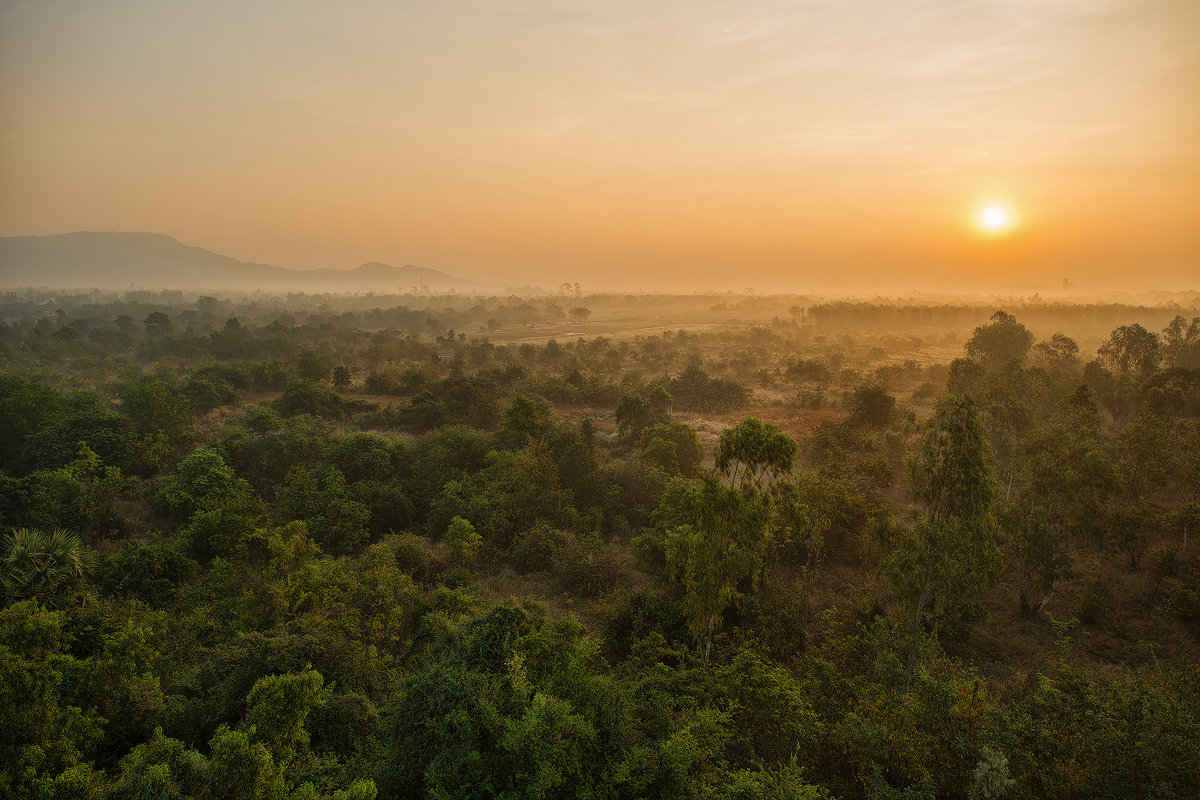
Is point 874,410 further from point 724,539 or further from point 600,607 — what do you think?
point 724,539

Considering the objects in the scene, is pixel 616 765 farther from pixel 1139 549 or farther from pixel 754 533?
pixel 1139 549

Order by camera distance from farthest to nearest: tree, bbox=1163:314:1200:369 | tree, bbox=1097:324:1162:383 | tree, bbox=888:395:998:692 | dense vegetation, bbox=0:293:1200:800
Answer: tree, bbox=1163:314:1200:369 → tree, bbox=1097:324:1162:383 → tree, bbox=888:395:998:692 → dense vegetation, bbox=0:293:1200:800

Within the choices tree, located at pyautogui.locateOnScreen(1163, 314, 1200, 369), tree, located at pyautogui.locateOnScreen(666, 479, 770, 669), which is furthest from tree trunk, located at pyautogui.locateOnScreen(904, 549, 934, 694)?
tree, located at pyautogui.locateOnScreen(1163, 314, 1200, 369)

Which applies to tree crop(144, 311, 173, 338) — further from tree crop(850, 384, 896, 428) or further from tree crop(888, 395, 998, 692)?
tree crop(888, 395, 998, 692)

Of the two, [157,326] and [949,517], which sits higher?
[157,326]

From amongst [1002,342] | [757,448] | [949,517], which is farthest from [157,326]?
[1002,342]

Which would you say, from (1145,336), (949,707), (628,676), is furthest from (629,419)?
(1145,336)
